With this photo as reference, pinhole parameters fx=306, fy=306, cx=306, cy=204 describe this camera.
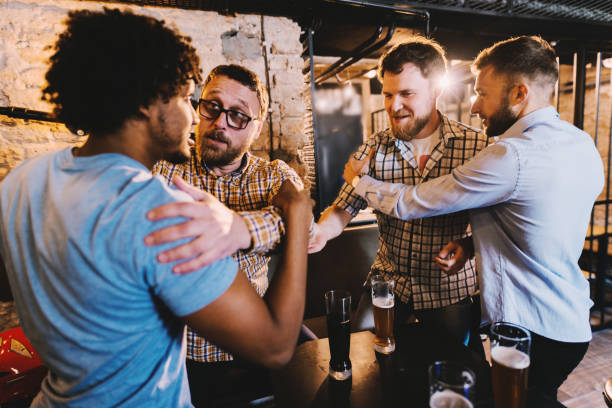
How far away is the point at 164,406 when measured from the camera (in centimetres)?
84

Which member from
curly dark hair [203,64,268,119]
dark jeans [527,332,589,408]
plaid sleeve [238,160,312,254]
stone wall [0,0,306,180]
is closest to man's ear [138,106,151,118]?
plaid sleeve [238,160,312,254]

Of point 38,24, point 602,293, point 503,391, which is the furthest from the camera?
point 602,293

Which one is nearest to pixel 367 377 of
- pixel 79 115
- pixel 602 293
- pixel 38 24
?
pixel 79 115

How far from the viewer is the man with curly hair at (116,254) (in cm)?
67

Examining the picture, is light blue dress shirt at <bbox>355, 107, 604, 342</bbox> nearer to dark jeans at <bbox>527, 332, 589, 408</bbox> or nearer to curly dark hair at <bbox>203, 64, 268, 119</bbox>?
dark jeans at <bbox>527, 332, 589, 408</bbox>

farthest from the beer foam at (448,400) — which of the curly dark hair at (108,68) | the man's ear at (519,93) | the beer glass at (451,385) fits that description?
the man's ear at (519,93)

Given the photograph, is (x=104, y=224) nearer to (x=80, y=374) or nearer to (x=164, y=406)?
(x=80, y=374)

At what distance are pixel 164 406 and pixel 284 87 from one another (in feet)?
7.48

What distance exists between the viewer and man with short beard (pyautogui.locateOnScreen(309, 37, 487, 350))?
71.5 inches

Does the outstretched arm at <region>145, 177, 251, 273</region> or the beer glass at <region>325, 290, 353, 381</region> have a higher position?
the outstretched arm at <region>145, 177, 251, 273</region>

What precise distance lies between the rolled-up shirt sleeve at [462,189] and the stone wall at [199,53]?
1.13 metres

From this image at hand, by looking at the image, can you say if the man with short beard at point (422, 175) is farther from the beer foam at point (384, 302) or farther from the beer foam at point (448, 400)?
the beer foam at point (448, 400)

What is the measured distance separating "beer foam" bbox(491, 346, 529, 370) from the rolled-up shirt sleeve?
0.68 metres

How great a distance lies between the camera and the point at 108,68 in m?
0.80
